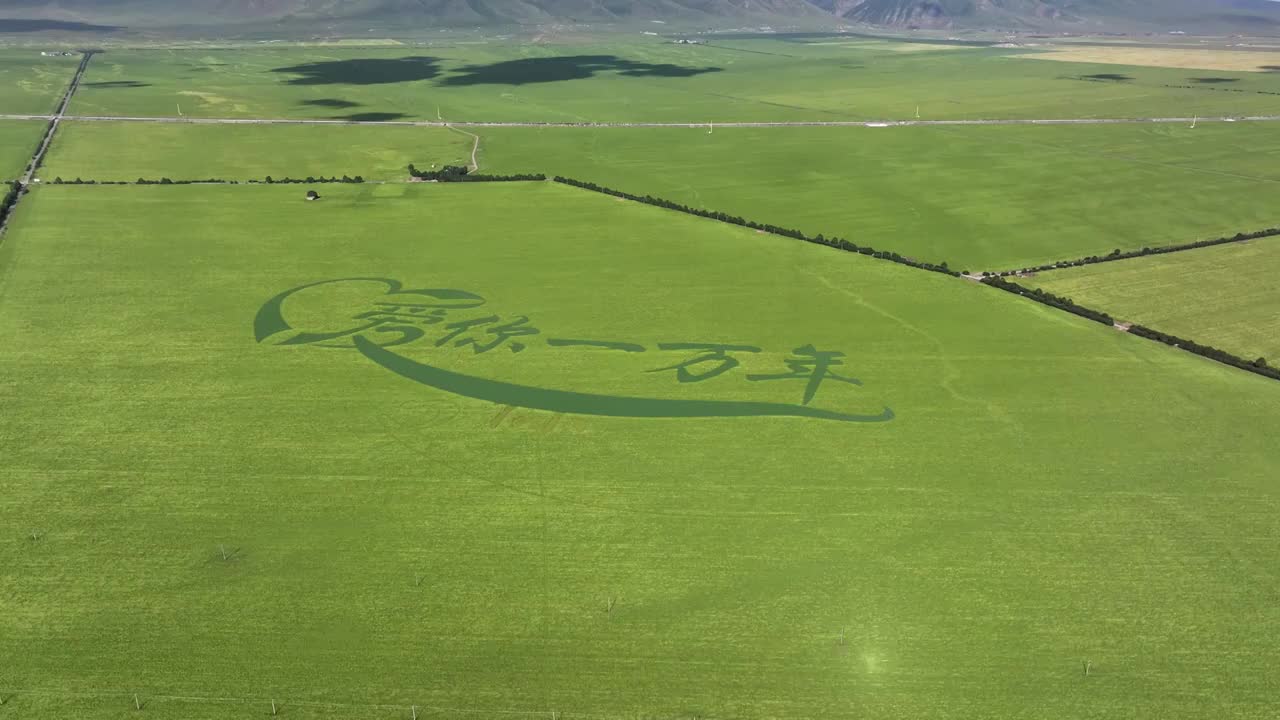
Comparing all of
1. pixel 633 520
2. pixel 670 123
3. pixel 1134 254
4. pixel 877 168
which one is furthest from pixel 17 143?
pixel 1134 254

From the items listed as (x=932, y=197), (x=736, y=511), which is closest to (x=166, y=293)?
(x=736, y=511)

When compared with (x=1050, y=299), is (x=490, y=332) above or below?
below

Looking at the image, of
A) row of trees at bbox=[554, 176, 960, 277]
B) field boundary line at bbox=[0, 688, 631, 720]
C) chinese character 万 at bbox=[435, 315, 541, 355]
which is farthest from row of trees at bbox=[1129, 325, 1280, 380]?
field boundary line at bbox=[0, 688, 631, 720]

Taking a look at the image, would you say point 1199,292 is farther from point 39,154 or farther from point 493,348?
point 39,154

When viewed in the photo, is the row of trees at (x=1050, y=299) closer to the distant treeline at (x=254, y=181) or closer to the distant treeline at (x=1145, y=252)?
the distant treeline at (x=1145, y=252)

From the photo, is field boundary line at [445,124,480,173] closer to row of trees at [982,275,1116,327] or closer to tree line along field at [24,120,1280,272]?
tree line along field at [24,120,1280,272]

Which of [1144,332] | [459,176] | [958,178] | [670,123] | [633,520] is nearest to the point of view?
[633,520]
